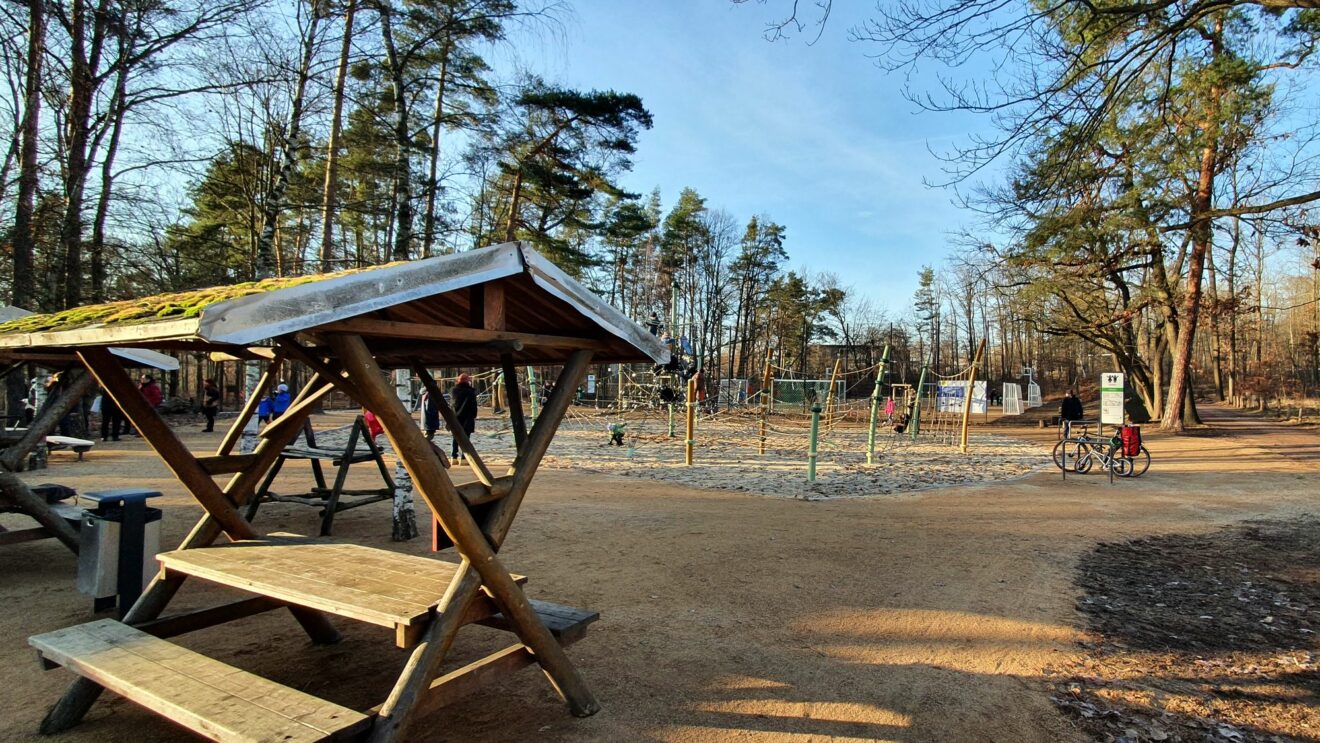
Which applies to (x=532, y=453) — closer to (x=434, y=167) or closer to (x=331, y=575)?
(x=331, y=575)

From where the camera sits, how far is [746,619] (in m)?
4.53

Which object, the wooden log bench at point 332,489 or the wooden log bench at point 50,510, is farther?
the wooden log bench at point 332,489

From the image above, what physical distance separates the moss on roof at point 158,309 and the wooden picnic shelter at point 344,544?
0.07 feet

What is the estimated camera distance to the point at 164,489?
909 cm

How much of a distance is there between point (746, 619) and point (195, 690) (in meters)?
3.12

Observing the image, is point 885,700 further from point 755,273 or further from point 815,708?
point 755,273

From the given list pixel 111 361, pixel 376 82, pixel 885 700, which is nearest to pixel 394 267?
pixel 111 361

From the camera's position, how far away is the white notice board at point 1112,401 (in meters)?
14.0

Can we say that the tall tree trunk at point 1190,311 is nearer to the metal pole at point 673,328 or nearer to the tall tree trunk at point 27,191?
the metal pole at point 673,328

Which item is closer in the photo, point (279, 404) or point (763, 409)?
point (279, 404)

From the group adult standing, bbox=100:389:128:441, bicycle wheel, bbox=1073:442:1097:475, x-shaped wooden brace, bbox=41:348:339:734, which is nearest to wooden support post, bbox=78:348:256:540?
x-shaped wooden brace, bbox=41:348:339:734

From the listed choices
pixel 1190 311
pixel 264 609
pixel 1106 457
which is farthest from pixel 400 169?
pixel 1190 311

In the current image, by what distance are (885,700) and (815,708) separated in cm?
39

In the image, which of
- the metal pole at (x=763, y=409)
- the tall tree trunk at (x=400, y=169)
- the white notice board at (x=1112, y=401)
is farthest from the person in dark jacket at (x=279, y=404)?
the white notice board at (x=1112, y=401)
